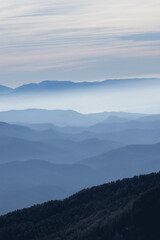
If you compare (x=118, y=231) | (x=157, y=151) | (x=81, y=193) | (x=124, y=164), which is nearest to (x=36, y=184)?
(x=124, y=164)

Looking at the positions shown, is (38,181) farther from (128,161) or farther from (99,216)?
(99,216)

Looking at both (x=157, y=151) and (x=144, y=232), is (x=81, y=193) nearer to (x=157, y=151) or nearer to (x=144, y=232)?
(x=144, y=232)

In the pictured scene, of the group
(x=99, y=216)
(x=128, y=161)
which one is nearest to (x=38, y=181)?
(x=128, y=161)

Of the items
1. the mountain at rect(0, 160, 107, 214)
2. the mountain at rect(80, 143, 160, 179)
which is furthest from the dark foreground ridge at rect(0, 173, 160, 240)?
the mountain at rect(80, 143, 160, 179)

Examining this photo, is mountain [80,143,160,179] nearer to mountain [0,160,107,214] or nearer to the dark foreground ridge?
mountain [0,160,107,214]

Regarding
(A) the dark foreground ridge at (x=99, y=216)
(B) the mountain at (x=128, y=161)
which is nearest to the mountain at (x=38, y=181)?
(B) the mountain at (x=128, y=161)
